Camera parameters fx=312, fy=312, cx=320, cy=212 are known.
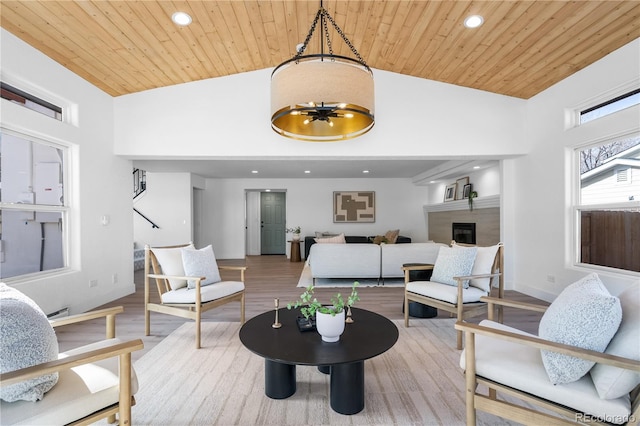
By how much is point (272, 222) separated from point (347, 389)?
8652 mm

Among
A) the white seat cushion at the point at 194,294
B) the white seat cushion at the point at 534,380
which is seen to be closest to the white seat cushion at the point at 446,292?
the white seat cushion at the point at 534,380

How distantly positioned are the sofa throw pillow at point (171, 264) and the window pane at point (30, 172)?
152 centimetres

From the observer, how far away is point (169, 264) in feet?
10.3

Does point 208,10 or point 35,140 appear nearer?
point 208,10

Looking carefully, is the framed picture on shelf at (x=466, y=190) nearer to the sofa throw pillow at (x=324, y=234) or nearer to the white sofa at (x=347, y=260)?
the white sofa at (x=347, y=260)

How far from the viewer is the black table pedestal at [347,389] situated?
188 centimetres

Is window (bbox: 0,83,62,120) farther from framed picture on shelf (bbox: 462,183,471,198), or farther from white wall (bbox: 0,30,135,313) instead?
framed picture on shelf (bbox: 462,183,471,198)

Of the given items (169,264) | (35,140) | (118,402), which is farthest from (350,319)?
(35,140)

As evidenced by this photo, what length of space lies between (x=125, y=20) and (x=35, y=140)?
1.64 meters

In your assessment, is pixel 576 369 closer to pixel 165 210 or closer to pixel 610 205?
pixel 610 205

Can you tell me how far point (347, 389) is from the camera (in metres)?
1.89

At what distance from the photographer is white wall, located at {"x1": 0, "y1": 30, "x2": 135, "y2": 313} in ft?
9.97

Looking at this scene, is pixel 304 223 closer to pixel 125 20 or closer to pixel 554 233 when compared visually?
pixel 554 233

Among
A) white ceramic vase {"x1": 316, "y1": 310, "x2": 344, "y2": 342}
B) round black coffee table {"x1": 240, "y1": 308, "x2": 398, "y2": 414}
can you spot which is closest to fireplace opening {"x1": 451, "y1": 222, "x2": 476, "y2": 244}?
round black coffee table {"x1": 240, "y1": 308, "x2": 398, "y2": 414}
